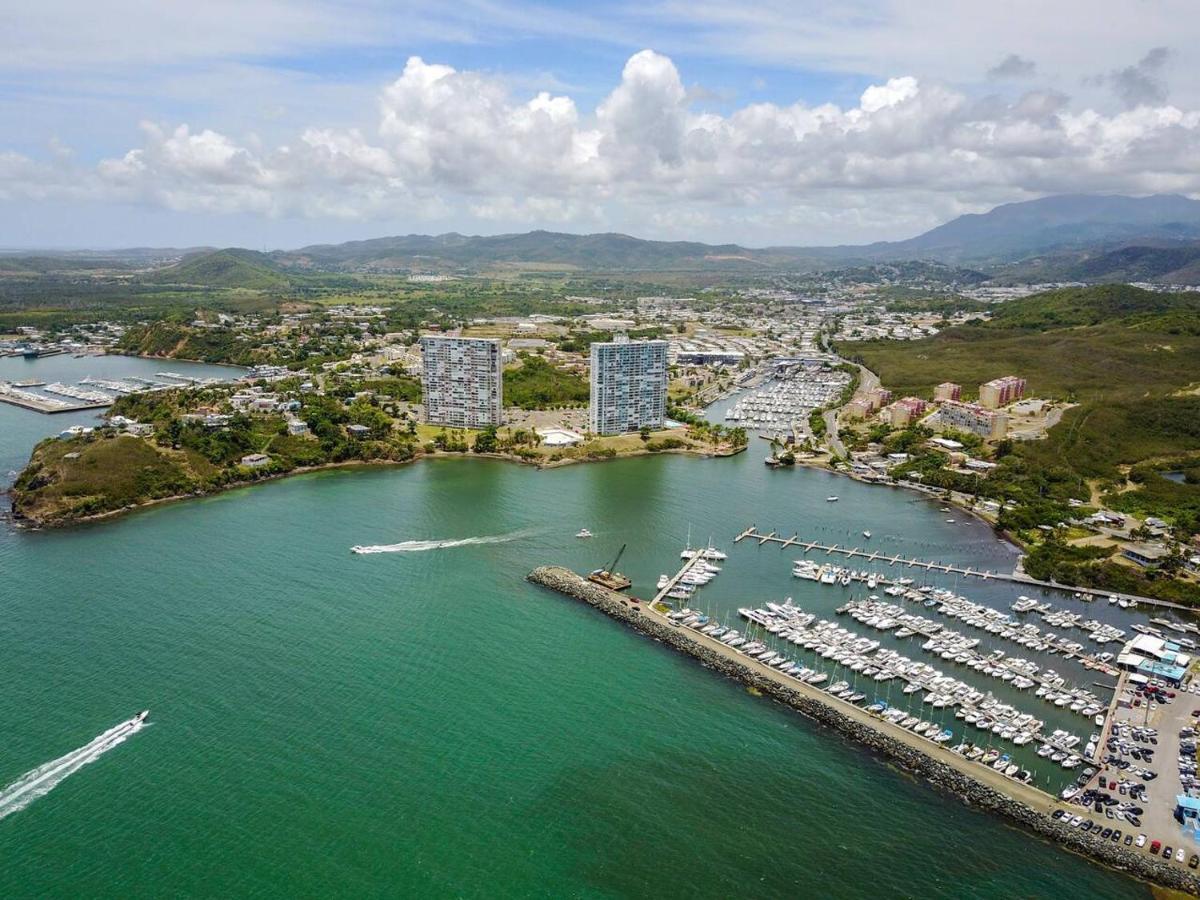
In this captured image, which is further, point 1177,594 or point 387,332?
point 387,332

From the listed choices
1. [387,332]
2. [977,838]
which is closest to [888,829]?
[977,838]

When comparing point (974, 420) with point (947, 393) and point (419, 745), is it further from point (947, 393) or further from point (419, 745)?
point (419, 745)

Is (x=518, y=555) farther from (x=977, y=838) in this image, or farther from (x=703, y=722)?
(x=977, y=838)

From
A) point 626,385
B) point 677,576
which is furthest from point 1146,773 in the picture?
point 626,385

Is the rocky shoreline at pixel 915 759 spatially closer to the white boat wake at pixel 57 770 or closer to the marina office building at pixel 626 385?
the white boat wake at pixel 57 770

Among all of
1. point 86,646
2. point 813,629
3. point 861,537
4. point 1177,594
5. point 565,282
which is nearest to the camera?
point 86,646

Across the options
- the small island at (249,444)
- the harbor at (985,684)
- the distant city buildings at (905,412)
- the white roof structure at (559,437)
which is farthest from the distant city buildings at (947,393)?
the harbor at (985,684)

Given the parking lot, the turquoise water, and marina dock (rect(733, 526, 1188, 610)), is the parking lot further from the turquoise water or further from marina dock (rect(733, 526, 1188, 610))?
marina dock (rect(733, 526, 1188, 610))
